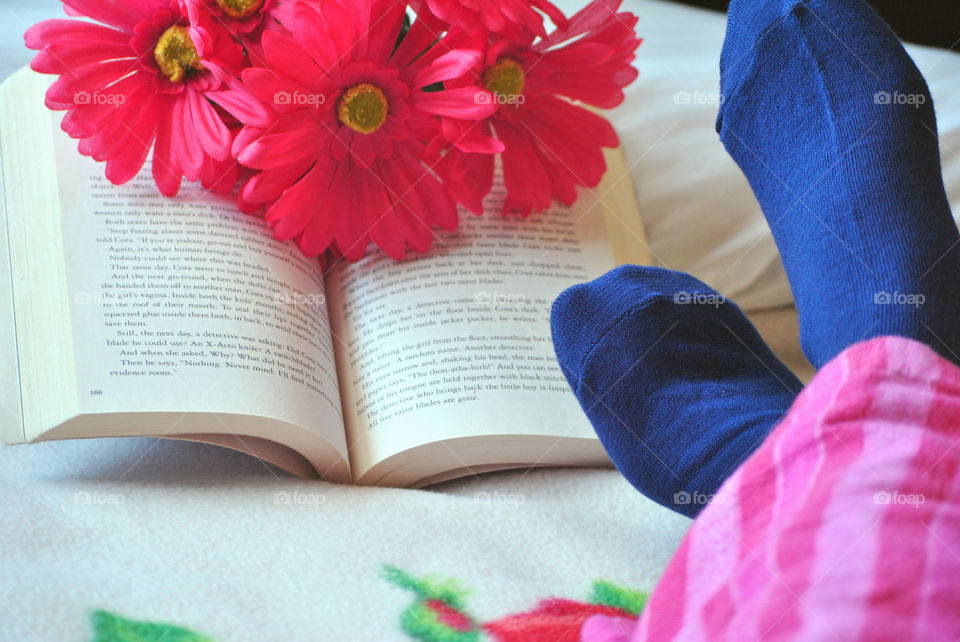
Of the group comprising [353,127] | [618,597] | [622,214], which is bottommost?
[618,597]

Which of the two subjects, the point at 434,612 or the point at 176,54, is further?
the point at 176,54

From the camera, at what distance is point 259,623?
0.49m

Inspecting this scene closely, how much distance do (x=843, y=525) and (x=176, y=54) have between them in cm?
47

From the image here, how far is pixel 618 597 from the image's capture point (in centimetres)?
54

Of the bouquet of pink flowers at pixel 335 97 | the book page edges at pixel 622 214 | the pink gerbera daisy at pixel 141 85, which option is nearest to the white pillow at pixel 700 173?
the book page edges at pixel 622 214

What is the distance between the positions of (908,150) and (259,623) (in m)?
0.45

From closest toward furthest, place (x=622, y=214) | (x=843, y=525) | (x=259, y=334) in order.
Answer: (x=843, y=525) → (x=259, y=334) → (x=622, y=214)

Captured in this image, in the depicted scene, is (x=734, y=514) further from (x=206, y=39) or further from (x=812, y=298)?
(x=206, y=39)

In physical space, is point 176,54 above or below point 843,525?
above

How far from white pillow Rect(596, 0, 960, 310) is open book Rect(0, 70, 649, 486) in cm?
10

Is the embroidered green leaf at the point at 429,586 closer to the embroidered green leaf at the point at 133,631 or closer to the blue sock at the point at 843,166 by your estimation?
the embroidered green leaf at the point at 133,631

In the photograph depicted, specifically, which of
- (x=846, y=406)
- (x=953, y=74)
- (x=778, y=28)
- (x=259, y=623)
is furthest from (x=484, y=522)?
(x=953, y=74)

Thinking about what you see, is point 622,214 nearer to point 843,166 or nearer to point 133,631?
point 843,166

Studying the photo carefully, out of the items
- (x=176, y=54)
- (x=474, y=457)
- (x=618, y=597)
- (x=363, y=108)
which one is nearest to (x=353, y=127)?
(x=363, y=108)
